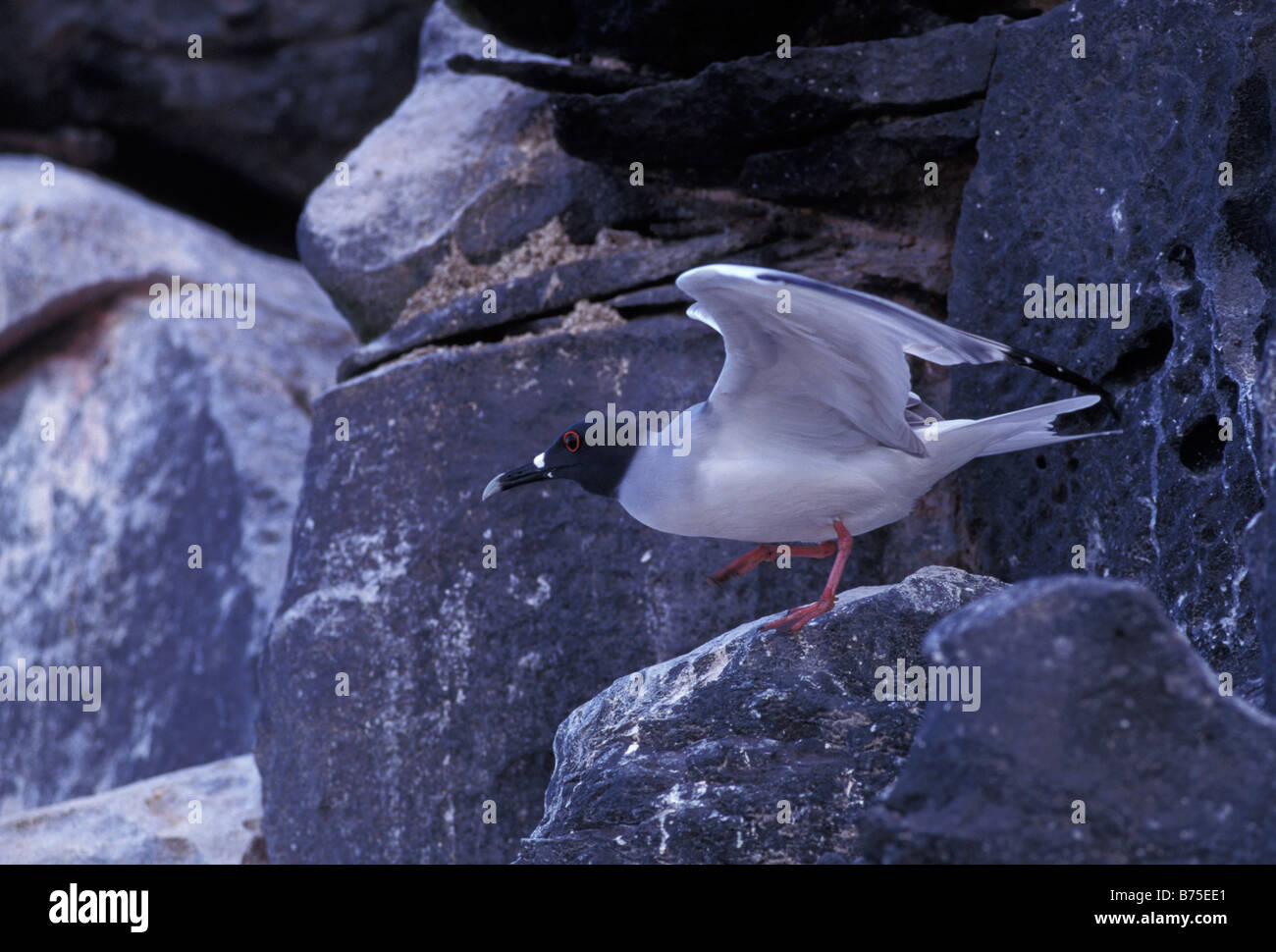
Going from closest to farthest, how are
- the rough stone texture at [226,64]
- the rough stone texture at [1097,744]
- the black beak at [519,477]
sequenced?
the rough stone texture at [1097,744] < the black beak at [519,477] < the rough stone texture at [226,64]

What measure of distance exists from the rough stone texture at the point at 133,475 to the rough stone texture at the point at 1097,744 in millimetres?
4631

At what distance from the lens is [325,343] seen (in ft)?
26.2

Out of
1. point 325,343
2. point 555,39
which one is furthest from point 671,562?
point 325,343

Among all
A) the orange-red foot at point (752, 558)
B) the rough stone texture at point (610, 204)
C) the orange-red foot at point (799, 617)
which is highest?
the rough stone texture at point (610, 204)

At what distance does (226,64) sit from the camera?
8.19m

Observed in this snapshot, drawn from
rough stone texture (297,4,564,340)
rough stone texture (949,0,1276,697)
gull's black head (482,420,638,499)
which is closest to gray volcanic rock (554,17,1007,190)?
rough stone texture (949,0,1276,697)

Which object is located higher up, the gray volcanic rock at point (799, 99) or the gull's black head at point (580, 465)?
the gray volcanic rock at point (799, 99)

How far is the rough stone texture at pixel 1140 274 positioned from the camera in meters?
3.78

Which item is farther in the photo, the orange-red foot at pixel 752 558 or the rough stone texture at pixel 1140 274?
the orange-red foot at pixel 752 558

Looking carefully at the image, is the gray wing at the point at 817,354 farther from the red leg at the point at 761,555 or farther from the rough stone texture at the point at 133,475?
the rough stone texture at the point at 133,475

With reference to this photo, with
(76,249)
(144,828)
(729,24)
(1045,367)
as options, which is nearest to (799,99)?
(729,24)

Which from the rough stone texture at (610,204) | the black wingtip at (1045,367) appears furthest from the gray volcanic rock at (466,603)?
the black wingtip at (1045,367)

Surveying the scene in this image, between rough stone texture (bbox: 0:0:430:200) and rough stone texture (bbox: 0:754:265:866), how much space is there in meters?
4.17

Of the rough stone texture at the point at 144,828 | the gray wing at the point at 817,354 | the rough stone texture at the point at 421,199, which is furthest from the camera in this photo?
the rough stone texture at the point at 421,199
